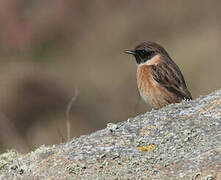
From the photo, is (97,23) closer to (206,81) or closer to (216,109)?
(206,81)

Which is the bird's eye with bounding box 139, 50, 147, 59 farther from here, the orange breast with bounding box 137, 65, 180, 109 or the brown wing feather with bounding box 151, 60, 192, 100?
the orange breast with bounding box 137, 65, 180, 109

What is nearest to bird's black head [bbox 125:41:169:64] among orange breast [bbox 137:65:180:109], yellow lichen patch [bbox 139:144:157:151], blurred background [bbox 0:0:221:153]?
orange breast [bbox 137:65:180:109]

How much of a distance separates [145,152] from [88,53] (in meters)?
17.6

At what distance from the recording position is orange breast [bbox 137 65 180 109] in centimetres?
944

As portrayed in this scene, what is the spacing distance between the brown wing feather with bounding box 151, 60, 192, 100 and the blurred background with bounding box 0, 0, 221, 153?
21.5ft

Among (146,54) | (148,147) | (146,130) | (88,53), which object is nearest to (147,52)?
→ (146,54)

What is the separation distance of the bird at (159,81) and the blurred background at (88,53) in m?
6.36

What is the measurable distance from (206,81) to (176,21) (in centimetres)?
556

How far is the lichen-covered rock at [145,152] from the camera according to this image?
18.6 feet

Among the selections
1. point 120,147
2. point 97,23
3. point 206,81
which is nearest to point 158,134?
point 120,147

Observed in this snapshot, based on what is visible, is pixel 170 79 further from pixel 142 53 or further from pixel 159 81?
pixel 142 53

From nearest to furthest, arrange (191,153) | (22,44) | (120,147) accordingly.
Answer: (191,153) → (120,147) → (22,44)

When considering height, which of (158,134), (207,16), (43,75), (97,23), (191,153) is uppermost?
(97,23)

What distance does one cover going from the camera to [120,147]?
6.18m
